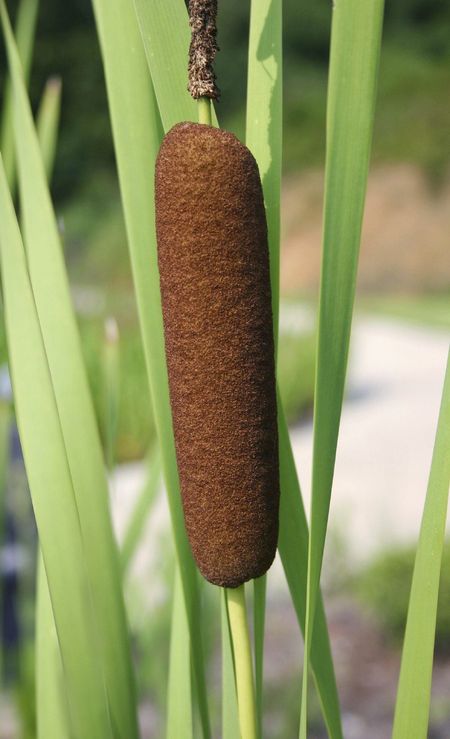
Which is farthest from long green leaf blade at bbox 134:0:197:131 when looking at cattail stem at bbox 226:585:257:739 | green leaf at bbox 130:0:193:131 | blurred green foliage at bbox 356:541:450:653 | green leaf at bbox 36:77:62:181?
blurred green foliage at bbox 356:541:450:653

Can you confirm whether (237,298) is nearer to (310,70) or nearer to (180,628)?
(180,628)

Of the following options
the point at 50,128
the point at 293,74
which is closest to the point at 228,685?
the point at 50,128

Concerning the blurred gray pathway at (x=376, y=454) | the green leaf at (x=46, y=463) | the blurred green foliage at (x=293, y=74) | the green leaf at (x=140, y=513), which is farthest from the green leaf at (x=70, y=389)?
the blurred green foliage at (x=293, y=74)

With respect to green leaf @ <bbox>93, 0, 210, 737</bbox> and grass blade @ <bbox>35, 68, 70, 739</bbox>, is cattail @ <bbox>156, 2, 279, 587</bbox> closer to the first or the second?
green leaf @ <bbox>93, 0, 210, 737</bbox>

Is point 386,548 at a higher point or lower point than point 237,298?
lower

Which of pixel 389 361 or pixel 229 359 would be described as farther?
pixel 389 361

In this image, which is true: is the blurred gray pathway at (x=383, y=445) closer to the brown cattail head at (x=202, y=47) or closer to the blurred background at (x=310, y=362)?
the blurred background at (x=310, y=362)

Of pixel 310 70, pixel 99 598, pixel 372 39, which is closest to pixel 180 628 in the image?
pixel 99 598

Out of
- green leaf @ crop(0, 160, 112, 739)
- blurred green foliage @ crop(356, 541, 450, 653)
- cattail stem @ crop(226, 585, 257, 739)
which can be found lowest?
blurred green foliage @ crop(356, 541, 450, 653)
